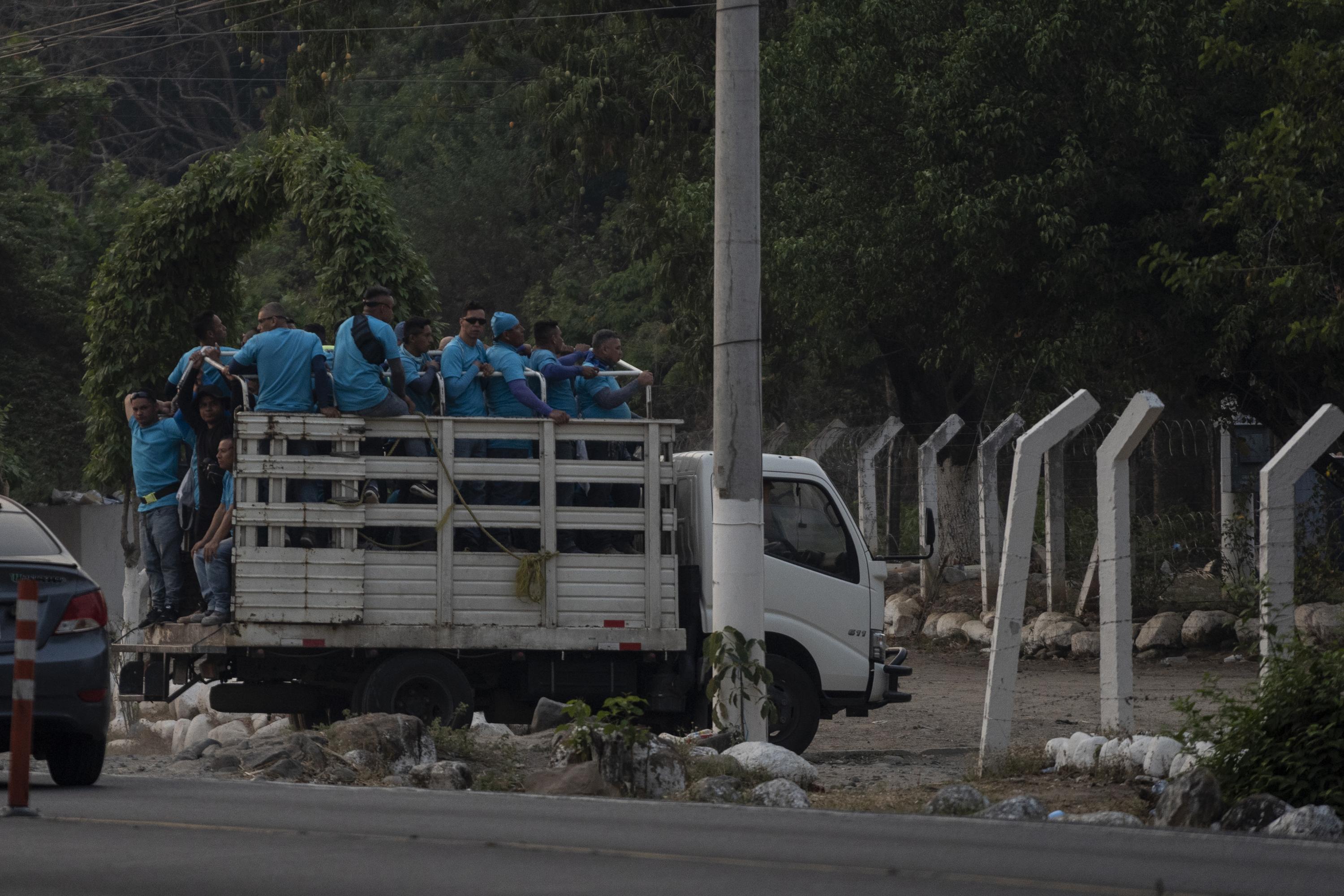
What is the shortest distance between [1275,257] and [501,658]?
985 cm

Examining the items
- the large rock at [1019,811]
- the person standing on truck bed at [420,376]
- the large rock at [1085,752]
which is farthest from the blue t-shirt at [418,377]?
the large rock at [1019,811]

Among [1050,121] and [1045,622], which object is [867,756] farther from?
[1050,121]

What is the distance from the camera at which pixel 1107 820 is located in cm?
899

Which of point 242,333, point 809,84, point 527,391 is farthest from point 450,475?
point 809,84

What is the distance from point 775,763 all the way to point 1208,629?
10357 millimetres

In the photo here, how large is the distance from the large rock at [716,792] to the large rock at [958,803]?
963 mm

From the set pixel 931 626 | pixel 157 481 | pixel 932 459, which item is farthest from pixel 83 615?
pixel 932 459

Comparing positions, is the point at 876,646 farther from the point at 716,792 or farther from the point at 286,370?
the point at 286,370

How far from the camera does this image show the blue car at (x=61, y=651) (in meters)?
9.26

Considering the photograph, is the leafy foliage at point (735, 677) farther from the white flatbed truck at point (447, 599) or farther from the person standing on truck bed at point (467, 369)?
the person standing on truck bed at point (467, 369)

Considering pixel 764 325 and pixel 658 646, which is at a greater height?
pixel 764 325

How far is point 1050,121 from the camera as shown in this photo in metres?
21.1

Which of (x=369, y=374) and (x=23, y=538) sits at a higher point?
(x=369, y=374)

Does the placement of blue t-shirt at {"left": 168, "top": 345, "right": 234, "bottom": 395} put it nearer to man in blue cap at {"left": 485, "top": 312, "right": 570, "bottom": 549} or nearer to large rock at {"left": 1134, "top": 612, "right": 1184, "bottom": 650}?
man in blue cap at {"left": 485, "top": 312, "right": 570, "bottom": 549}
